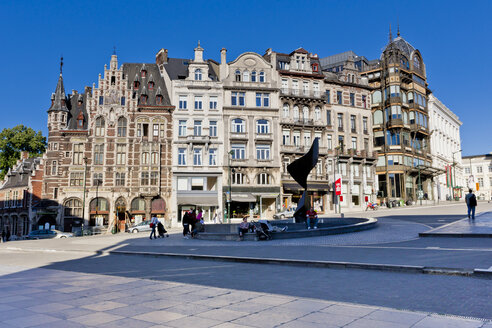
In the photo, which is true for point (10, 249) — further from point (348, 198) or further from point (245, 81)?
point (348, 198)

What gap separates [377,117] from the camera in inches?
2403

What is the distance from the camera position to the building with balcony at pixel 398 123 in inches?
2283

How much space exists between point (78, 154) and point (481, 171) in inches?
3965

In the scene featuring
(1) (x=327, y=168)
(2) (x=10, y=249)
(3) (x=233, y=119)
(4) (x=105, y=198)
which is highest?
(3) (x=233, y=119)

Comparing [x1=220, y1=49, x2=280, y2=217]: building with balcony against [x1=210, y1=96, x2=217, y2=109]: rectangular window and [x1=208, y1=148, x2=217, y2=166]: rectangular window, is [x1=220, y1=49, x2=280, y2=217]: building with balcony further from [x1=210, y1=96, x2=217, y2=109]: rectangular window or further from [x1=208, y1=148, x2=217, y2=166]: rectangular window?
[x1=210, y1=96, x2=217, y2=109]: rectangular window

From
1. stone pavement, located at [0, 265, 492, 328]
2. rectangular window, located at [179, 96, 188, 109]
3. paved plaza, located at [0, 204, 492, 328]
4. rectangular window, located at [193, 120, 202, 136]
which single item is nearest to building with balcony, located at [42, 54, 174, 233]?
rectangular window, located at [179, 96, 188, 109]

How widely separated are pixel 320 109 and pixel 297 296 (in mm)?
47057

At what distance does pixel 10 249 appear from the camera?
22.3m

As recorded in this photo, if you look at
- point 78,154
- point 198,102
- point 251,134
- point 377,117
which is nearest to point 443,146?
point 377,117

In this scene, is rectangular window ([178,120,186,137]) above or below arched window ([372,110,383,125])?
below

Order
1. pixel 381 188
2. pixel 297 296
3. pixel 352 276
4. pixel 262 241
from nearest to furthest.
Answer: pixel 297 296 < pixel 352 276 < pixel 262 241 < pixel 381 188

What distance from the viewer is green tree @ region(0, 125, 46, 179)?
5878cm

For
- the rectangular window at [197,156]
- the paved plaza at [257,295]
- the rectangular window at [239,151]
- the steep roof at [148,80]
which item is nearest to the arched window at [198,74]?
the steep roof at [148,80]

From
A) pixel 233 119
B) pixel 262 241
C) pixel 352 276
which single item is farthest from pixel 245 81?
pixel 352 276
